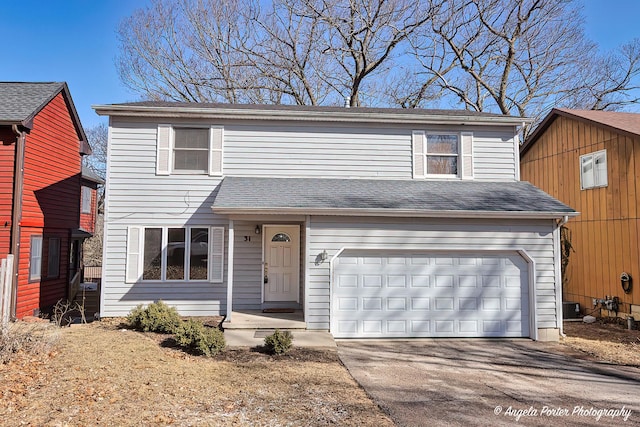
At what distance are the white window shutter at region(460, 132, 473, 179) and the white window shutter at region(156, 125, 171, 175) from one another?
25.6ft

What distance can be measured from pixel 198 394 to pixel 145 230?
19.3 feet

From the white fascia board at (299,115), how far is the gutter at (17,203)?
2.40 meters

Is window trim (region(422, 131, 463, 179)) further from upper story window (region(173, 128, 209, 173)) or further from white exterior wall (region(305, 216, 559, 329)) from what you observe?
upper story window (region(173, 128, 209, 173))

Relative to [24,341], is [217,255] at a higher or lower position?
higher

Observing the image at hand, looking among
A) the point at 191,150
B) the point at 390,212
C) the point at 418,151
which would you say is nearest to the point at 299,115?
the point at 191,150

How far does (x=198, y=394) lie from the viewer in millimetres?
5227

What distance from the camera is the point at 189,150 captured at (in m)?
10.4

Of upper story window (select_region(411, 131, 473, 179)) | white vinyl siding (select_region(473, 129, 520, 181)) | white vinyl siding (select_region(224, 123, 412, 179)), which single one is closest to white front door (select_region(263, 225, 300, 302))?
white vinyl siding (select_region(224, 123, 412, 179))

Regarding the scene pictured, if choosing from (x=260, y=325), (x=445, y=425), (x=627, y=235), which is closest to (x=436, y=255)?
(x=260, y=325)

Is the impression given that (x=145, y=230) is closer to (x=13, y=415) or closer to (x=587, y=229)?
(x=13, y=415)

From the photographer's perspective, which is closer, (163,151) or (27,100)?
(163,151)

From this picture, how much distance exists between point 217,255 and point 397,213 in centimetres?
461

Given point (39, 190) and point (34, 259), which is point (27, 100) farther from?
point (34, 259)

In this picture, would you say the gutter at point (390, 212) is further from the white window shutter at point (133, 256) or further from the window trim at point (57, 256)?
the window trim at point (57, 256)
